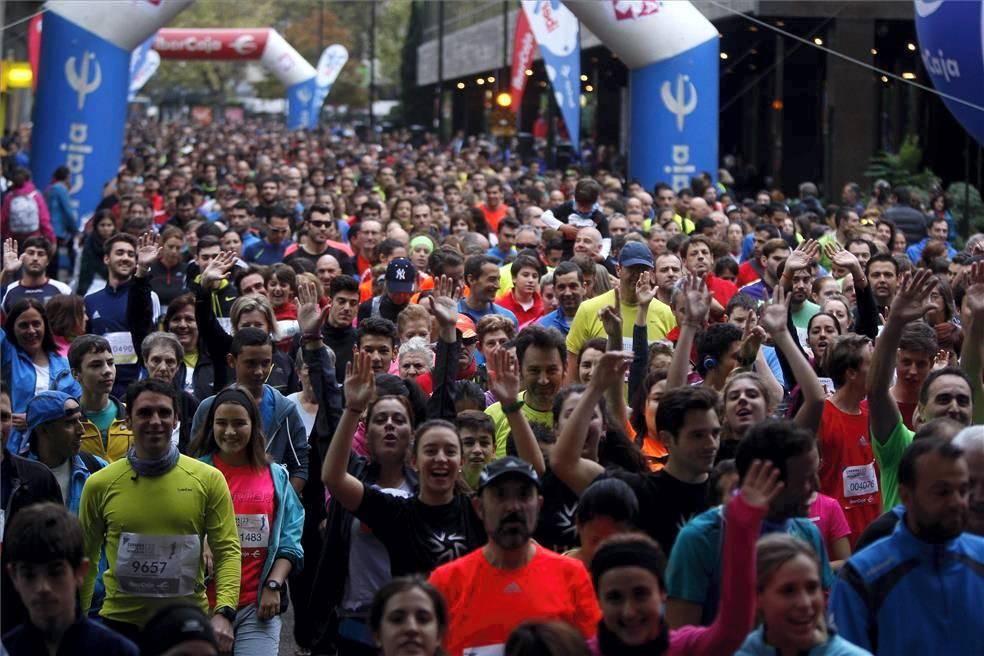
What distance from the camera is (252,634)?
7.11 meters

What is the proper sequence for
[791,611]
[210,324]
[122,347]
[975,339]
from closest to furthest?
[791,611] < [975,339] < [210,324] < [122,347]

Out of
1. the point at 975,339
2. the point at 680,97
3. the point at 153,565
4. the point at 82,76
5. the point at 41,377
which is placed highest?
the point at 82,76

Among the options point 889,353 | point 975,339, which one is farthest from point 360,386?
point 975,339

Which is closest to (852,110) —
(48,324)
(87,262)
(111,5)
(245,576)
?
(111,5)

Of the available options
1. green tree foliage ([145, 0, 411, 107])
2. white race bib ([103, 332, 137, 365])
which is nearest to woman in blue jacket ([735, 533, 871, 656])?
white race bib ([103, 332, 137, 365])

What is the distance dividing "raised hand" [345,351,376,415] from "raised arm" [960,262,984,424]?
2699 mm

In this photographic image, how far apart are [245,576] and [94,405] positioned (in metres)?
1.72

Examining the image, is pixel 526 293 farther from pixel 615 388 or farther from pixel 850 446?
pixel 850 446

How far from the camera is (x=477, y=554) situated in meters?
5.55

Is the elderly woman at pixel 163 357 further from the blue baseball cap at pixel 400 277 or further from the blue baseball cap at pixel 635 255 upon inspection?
the blue baseball cap at pixel 635 255

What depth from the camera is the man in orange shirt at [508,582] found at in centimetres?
538

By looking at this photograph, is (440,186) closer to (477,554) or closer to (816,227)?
(816,227)

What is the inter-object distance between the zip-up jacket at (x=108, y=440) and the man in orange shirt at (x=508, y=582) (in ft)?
10.1

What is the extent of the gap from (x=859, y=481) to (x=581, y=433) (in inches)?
63.2
